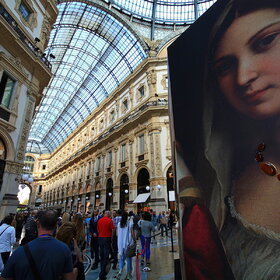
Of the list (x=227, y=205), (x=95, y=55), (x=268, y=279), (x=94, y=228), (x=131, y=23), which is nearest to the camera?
(x=268, y=279)

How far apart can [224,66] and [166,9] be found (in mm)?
27279

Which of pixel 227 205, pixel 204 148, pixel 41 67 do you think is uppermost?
pixel 41 67

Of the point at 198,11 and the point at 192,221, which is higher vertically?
the point at 198,11

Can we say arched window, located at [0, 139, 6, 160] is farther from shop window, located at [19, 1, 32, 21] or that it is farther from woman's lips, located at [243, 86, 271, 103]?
woman's lips, located at [243, 86, 271, 103]

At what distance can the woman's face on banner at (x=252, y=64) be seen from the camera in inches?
105

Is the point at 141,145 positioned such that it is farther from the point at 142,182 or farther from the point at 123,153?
the point at 142,182

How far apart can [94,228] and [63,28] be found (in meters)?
28.7

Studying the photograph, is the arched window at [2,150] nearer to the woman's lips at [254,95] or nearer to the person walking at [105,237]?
the person walking at [105,237]

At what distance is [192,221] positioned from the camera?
3.41 meters

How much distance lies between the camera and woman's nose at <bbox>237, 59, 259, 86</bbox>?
2900 mm

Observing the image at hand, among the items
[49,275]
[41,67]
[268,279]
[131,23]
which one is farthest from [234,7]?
[131,23]

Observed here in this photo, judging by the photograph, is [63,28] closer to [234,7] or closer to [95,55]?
[95,55]

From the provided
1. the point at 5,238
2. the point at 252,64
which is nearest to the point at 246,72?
the point at 252,64

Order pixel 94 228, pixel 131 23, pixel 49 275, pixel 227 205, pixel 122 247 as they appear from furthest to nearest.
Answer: pixel 131 23
pixel 94 228
pixel 122 247
pixel 227 205
pixel 49 275
